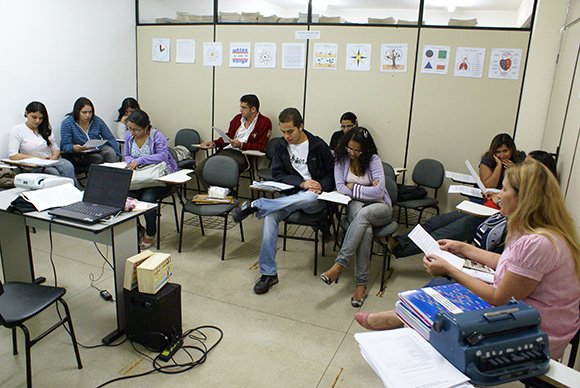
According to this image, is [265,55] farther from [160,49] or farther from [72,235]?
[72,235]

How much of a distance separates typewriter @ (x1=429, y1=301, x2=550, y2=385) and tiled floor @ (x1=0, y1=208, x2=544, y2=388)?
108 centimetres

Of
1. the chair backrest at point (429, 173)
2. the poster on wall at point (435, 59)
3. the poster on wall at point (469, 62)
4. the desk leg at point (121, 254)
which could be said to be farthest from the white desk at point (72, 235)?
the poster on wall at point (469, 62)

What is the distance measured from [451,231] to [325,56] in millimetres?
2619

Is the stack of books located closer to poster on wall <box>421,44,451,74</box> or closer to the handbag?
the handbag

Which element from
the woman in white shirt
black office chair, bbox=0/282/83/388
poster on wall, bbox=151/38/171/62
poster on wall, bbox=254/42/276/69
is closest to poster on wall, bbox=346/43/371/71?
poster on wall, bbox=254/42/276/69

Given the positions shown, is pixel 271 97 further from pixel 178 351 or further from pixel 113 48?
pixel 178 351

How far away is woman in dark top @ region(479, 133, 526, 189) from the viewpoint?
3678 mm

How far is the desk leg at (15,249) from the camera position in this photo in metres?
2.71

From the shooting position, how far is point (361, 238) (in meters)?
3.05

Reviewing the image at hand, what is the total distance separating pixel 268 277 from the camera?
3.15 metres

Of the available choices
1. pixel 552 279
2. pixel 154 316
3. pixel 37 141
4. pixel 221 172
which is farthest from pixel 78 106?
pixel 552 279

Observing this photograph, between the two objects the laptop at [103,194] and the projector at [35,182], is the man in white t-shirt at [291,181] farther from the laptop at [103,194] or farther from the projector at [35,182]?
the projector at [35,182]

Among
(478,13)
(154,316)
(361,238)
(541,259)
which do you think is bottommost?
(154,316)

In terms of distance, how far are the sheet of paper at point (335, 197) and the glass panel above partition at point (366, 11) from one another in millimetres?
2395
